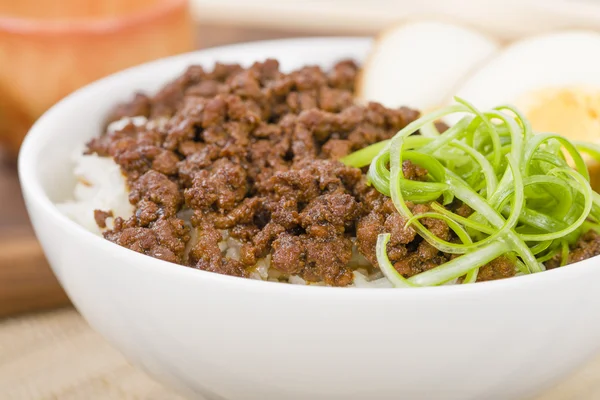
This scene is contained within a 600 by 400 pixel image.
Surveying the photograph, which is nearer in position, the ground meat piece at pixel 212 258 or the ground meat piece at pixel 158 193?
the ground meat piece at pixel 212 258

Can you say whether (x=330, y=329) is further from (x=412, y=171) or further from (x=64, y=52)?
(x=64, y=52)

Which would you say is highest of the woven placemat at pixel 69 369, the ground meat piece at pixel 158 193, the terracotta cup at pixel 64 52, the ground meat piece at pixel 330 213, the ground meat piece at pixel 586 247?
the ground meat piece at pixel 330 213

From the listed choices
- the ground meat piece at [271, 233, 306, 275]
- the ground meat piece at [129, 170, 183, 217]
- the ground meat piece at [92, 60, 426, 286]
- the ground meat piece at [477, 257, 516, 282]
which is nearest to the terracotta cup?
the ground meat piece at [92, 60, 426, 286]

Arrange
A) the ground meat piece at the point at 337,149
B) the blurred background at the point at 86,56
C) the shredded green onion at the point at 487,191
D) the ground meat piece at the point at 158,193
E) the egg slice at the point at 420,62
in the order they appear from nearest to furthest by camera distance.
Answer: the shredded green onion at the point at 487,191 → the ground meat piece at the point at 158,193 → the ground meat piece at the point at 337,149 → the blurred background at the point at 86,56 → the egg slice at the point at 420,62

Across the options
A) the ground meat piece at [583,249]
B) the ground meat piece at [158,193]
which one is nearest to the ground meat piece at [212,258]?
the ground meat piece at [158,193]

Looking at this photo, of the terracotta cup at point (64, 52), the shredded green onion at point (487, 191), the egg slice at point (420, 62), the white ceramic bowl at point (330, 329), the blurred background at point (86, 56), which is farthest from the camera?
the terracotta cup at point (64, 52)

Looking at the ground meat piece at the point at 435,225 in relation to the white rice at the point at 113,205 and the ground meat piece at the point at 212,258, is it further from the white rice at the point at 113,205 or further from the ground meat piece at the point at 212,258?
the ground meat piece at the point at 212,258

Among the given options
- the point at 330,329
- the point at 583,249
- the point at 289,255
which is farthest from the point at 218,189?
the point at 583,249
